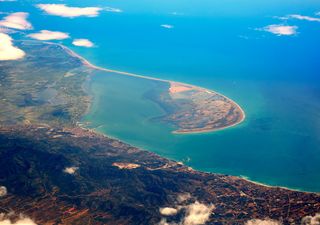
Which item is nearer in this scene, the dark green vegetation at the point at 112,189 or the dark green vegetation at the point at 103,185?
the dark green vegetation at the point at 112,189

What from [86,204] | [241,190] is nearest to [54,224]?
[86,204]

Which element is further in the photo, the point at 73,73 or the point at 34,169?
the point at 73,73

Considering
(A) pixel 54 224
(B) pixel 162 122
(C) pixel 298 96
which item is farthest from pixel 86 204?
(C) pixel 298 96

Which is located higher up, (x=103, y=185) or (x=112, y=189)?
(x=112, y=189)

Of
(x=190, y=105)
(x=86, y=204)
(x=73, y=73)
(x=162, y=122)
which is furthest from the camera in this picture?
(x=73, y=73)

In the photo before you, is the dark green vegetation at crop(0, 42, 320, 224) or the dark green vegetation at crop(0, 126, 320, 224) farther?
the dark green vegetation at crop(0, 42, 320, 224)

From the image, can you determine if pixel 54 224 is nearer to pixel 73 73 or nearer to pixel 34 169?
pixel 34 169

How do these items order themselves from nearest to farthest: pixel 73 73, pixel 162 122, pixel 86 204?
1. pixel 86 204
2. pixel 162 122
3. pixel 73 73

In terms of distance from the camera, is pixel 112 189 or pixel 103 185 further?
pixel 103 185
